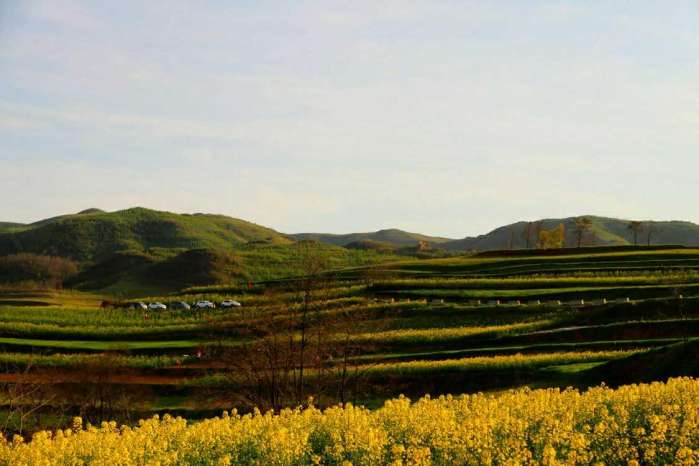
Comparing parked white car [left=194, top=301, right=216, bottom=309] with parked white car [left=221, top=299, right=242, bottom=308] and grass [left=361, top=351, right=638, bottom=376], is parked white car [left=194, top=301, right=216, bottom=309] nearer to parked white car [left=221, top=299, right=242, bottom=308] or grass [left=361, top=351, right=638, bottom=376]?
parked white car [left=221, top=299, right=242, bottom=308]

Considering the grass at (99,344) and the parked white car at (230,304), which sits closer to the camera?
the grass at (99,344)

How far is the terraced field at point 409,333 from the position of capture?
175 feet

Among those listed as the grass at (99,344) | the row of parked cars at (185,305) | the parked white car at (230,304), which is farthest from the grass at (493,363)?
the row of parked cars at (185,305)

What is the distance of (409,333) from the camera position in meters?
72.9

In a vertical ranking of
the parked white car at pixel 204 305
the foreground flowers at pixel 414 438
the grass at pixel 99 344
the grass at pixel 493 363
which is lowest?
the grass at pixel 99 344

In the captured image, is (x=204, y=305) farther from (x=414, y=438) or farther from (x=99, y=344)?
(x=414, y=438)

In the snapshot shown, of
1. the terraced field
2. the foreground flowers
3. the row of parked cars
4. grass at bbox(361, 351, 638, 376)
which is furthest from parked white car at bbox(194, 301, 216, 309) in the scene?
the foreground flowers

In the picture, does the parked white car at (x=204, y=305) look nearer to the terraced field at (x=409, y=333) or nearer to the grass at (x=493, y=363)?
the terraced field at (x=409, y=333)

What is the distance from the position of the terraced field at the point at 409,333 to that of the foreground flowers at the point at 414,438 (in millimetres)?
24285

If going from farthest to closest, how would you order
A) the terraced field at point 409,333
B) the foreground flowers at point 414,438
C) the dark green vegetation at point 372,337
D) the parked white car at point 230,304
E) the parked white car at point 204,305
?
the parked white car at point 230,304
the parked white car at point 204,305
the terraced field at point 409,333
the dark green vegetation at point 372,337
the foreground flowers at point 414,438

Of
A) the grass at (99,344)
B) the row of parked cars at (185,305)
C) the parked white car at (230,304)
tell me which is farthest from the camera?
the parked white car at (230,304)

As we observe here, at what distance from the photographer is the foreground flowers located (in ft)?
53.6

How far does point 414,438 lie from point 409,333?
5641 centimetres

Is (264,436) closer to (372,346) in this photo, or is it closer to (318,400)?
(318,400)
